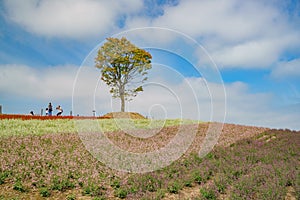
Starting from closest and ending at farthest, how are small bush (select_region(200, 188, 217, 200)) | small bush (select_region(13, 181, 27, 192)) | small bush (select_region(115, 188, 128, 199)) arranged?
small bush (select_region(200, 188, 217, 200))
small bush (select_region(115, 188, 128, 199))
small bush (select_region(13, 181, 27, 192))

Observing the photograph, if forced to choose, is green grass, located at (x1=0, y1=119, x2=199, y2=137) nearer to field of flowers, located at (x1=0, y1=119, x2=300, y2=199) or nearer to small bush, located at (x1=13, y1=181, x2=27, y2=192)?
field of flowers, located at (x1=0, y1=119, x2=300, y2=199)

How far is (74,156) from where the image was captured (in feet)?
36.9

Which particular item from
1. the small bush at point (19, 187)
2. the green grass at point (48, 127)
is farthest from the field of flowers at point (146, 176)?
the green grass at point (48, 127)

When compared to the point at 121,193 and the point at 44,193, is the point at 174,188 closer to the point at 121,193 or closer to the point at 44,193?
the point at 121,193

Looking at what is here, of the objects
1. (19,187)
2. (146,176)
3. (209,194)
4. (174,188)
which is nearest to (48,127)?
(19,187)

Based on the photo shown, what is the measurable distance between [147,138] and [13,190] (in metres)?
9.20

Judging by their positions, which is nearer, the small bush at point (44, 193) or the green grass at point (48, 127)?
the small bush at point (44, 193)

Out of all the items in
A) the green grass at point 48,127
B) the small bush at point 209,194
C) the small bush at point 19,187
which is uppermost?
the green grass at point 48,127

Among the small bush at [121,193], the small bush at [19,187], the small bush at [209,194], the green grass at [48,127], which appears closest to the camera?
the small bush at [209,194]

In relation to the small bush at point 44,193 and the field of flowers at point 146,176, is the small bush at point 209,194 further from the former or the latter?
the small bush at point 44,193

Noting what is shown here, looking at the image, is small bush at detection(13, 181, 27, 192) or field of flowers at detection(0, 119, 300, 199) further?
small bush at detection(13, 181, 27, 192)

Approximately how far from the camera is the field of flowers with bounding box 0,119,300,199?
7.91 meters

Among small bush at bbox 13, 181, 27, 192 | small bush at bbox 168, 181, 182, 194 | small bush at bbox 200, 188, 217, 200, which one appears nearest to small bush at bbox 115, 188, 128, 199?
small bush at bbox 168, 181, 182, 194

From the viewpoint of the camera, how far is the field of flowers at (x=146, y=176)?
26.0ft
